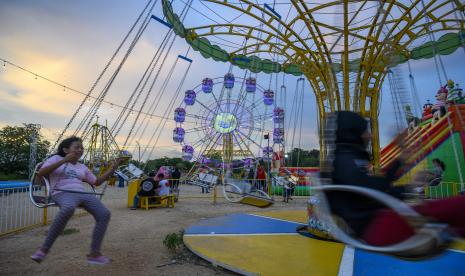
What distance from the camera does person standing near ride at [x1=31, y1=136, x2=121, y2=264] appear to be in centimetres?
312

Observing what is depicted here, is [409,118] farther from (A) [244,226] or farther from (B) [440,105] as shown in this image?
(B) [440,105]

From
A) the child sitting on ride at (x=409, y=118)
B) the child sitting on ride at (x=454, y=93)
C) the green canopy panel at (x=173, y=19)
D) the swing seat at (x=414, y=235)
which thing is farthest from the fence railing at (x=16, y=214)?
the child sitting on ride at (x=454, y=93)

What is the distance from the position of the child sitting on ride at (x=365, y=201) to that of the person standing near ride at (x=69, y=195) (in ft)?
7.92

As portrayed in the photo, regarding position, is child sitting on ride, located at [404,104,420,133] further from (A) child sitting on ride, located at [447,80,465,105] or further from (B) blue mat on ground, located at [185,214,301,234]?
(A) child sitting on ride, located at [447,80,465,105]

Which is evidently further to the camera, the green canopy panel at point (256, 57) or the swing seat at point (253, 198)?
the green canopy panel at point (256, 57)

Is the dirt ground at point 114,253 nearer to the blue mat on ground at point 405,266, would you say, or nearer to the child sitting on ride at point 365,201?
the blue mat on ground at point 405,266

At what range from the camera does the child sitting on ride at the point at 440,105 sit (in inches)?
465

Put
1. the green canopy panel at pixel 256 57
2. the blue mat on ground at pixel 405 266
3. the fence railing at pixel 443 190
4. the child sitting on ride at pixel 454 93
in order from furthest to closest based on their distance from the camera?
the child sitting on ride at pixel 454 93, the fence railing at pixel 443 190, the green canopy panel at pixel 256 57, the blue mat on ground at pixel 405 266

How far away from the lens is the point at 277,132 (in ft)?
75.0

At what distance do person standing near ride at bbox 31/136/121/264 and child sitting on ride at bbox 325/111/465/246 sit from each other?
2415mm

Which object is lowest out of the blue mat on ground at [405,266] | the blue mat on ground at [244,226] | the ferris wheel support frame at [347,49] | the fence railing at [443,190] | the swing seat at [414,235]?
the blue mat on ground at [244,226]

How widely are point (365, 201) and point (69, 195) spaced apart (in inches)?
112

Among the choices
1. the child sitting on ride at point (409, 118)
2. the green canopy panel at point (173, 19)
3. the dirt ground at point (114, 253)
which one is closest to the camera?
the child sitting on ride at point (409, 118)

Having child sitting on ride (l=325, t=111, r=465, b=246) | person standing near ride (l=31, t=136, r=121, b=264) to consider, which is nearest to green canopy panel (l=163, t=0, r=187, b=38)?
person standing near ride (l=31, t=136, r=121, b=264)
